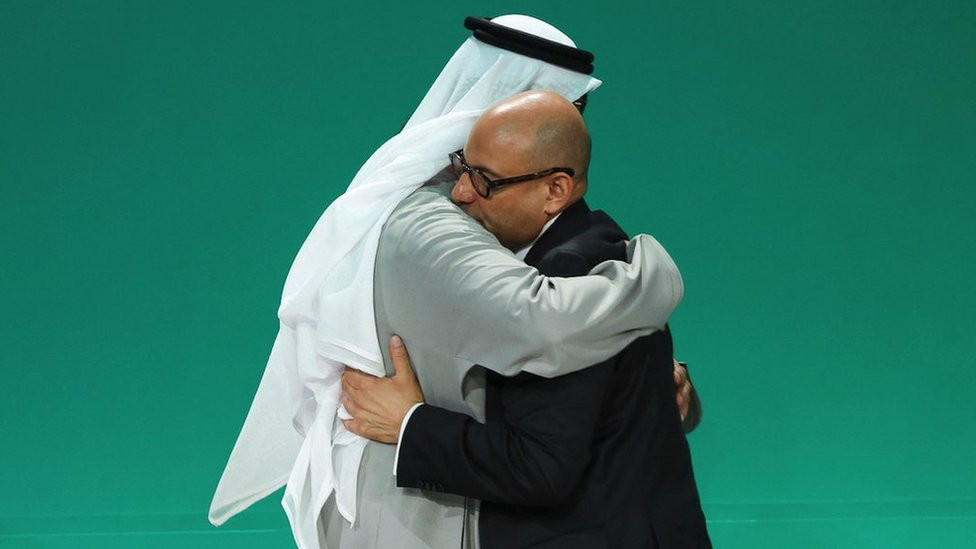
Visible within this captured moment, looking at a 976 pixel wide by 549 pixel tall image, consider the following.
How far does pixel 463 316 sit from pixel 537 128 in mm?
255

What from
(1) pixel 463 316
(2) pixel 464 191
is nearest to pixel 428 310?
(1) pixel 463 316

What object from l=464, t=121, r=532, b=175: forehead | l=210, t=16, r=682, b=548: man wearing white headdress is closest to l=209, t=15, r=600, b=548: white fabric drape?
l=210, t=16, r=682, b=548: man wearing white headdress

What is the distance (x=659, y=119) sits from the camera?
371 centimetres

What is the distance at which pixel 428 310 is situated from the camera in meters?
1.58

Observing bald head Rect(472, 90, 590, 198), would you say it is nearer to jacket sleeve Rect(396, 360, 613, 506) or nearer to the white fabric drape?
the white fabric drape

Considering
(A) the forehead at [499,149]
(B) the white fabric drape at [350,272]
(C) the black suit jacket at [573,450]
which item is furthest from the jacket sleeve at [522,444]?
(A) the forehead at [499,149]

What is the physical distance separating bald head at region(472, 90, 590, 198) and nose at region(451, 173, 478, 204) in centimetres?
7

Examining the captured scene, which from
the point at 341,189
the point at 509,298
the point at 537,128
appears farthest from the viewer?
the point at 341,189

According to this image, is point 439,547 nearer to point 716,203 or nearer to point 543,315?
point 543,315

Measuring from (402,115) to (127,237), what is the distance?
850 mm

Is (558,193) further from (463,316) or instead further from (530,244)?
(463,316)

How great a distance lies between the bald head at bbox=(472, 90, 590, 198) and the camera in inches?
63.1

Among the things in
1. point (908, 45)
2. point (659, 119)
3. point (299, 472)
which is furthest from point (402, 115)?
point (299, 472)

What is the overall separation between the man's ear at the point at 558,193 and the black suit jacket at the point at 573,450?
19 millimetres
